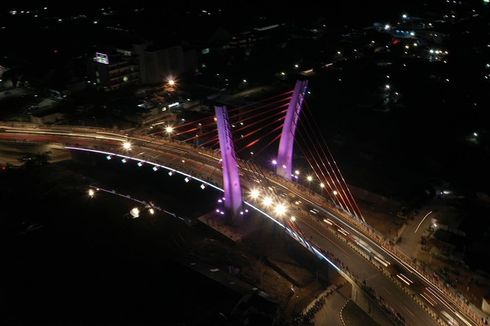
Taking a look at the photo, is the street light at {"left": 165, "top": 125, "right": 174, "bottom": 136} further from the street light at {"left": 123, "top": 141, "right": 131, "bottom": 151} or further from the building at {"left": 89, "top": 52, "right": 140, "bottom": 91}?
the building at {"left": 89, "top": 52, "right": 140, "bottom": 91}

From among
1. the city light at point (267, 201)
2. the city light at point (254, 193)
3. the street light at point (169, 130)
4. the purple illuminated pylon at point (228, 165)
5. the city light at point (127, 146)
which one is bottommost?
the street light at point (169, 130)

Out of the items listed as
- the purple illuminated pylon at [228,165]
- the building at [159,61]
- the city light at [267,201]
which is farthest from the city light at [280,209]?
the building at [159,61]

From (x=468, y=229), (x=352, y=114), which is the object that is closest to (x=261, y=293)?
(x=468, y=229)

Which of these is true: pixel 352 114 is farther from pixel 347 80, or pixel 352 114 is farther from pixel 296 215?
pixel 296 215

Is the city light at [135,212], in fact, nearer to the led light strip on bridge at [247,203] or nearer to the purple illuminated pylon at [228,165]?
the led light strip on bridge at [247,203]

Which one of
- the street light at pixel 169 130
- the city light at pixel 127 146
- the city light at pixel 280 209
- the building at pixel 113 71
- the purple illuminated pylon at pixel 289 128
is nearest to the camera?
the city light at pixel 280 209

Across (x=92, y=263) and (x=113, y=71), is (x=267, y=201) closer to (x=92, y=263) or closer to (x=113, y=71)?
(x=92, y=263)
